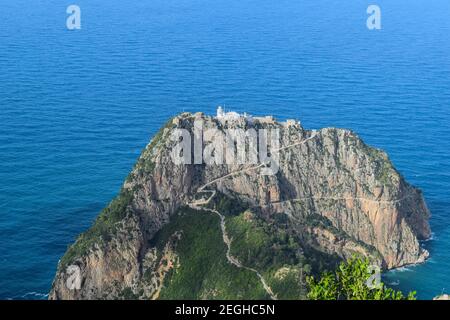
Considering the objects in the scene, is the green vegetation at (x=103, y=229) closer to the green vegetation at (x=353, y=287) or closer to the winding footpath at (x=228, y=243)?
the winding footpath at (x=228, y=243)

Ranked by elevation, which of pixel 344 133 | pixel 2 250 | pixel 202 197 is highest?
pixel 344 133

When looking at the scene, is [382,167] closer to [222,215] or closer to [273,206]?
[273,206]

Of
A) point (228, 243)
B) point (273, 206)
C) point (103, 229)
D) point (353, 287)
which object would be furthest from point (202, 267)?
point (353, 287)

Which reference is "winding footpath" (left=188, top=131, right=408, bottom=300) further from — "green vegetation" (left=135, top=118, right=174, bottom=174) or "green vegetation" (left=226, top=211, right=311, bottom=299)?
"green vegetation" (left=135, top=118, right=174, bottom=174)
